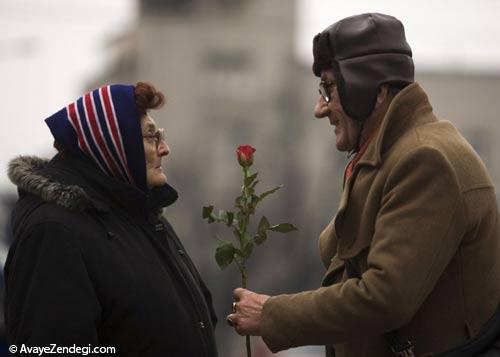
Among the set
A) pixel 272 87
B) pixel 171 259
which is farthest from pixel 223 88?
pixel 171 259

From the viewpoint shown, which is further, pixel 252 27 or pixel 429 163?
pixel 252 27

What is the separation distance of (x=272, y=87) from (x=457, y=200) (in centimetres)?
7810

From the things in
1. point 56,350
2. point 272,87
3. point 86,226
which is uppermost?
point 86,226

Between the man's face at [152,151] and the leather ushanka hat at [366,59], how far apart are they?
0.71 meters

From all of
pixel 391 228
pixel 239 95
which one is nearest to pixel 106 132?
pixel 391 228

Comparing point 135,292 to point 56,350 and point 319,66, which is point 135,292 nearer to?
point 56,350

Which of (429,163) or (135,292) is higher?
(429,163)

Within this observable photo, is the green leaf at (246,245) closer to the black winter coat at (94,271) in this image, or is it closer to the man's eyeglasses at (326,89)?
the black winter coat at (94,271)

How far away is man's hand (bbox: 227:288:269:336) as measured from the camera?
4230mm

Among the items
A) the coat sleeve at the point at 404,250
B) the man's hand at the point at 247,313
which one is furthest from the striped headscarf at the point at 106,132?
the coat sleeve at the point at 404,250

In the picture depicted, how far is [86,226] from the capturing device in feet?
14.3

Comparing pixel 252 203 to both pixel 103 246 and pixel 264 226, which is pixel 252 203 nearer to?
pixel 264 226

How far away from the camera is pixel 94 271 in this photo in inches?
169

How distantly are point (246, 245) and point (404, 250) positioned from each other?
0.61 meters
